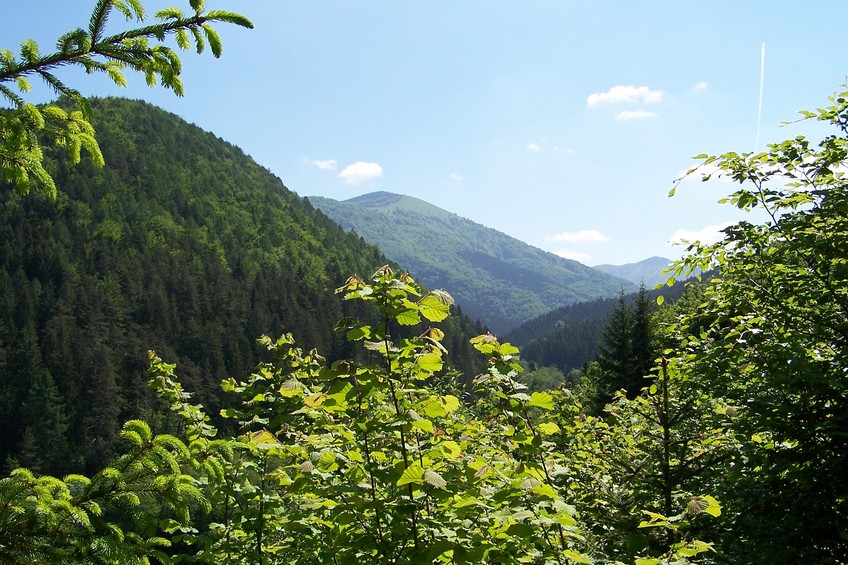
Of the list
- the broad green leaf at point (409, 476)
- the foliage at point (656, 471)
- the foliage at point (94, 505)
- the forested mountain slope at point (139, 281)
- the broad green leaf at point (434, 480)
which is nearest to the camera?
the foliage at point (94, 505)

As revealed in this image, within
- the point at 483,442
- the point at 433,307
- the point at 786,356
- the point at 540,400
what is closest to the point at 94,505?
the point at 433,307

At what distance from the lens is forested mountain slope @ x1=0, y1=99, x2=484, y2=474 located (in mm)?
71500

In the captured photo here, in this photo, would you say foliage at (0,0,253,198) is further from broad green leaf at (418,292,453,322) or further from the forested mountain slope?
the forested mountain slope

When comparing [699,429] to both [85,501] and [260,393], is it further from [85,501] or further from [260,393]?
[85,501]

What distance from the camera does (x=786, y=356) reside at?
4.17 meters

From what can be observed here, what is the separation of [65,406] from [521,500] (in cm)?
8603

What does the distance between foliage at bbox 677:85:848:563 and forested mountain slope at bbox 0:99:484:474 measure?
74.9 m

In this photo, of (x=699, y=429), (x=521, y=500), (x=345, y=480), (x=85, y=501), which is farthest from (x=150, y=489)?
(x=699, y=429)

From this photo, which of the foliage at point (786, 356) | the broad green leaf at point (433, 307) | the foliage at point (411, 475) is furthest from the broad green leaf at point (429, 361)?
the foliage at point (786, 356)

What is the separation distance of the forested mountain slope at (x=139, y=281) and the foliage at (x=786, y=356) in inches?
2947

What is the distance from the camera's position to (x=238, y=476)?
14.5 ft

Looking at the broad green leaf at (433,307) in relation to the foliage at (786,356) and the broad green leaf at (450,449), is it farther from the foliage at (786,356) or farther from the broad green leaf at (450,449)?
the foliage at (786,356)

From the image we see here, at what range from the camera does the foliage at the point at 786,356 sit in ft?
12.7

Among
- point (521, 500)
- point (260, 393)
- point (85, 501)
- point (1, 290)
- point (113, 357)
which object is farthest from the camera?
point (1, 290)
